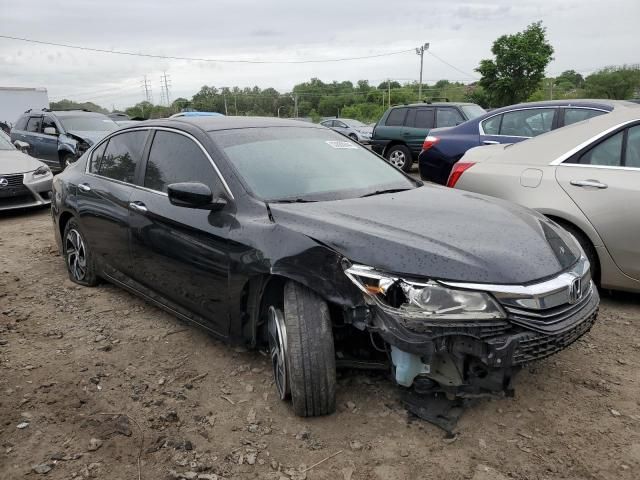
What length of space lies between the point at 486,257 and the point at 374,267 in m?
0.51

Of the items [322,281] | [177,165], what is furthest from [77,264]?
[322,281]

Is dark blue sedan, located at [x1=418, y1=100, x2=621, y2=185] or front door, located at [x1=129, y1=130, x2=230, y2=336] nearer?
front door, located at [x1=129, y1=130, x2=230, y2=336]

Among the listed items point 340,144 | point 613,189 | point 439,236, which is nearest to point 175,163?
point 340,144

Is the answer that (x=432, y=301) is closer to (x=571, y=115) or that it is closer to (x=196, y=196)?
(x=196, y=196)

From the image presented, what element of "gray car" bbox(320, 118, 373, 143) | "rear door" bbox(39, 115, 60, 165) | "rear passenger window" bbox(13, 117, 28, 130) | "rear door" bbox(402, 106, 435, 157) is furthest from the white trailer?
"rear door" bbox(402, 106, 435, 157)

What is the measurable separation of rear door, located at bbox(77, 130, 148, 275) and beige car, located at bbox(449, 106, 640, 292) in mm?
2874

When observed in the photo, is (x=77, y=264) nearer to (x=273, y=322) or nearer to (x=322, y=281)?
(x=273, y=322)

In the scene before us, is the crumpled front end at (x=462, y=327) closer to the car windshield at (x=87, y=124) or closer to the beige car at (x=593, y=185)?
the beige car at (x=593, y=185)

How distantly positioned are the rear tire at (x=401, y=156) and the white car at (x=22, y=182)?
7049 mm

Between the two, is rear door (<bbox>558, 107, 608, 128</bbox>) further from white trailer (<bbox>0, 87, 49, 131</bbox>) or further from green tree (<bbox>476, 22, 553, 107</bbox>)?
white trailer (<bbox>0, 87, 49, 131</bbox>)

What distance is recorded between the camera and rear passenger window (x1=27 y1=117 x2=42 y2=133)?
12742mm

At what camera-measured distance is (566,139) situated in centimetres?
435

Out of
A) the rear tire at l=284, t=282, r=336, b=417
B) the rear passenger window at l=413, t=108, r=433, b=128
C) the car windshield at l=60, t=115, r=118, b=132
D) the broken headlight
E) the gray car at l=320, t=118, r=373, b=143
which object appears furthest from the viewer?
the gray car at l=320, t=118, r=373, b=143

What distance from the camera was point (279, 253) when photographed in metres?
2.78
